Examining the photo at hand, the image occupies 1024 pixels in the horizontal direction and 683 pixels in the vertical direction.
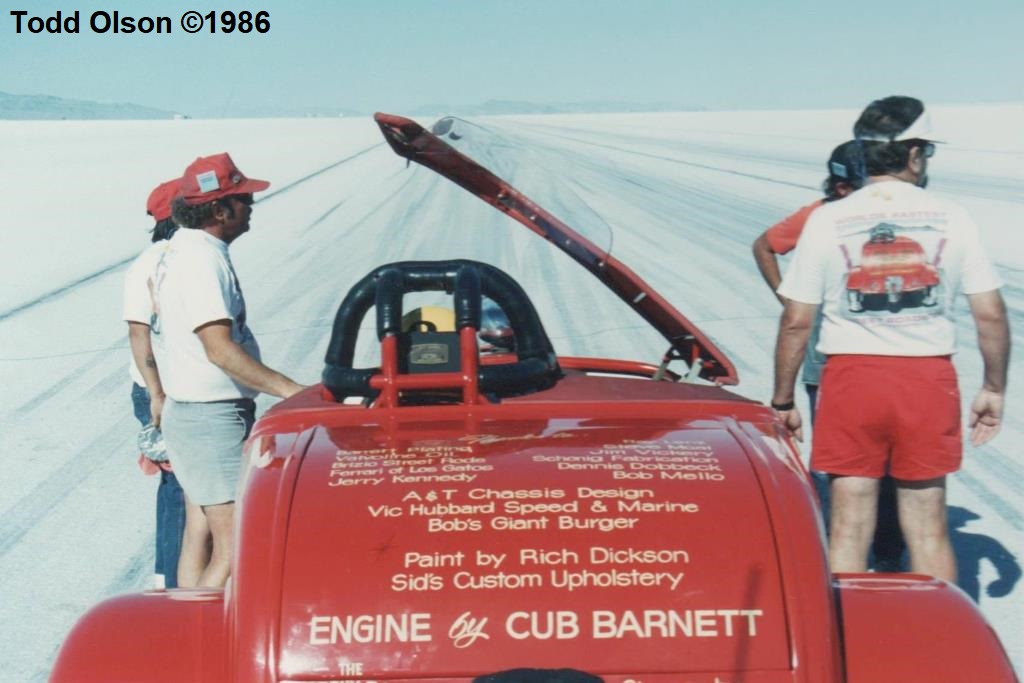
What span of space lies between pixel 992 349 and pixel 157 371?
9.69 feet

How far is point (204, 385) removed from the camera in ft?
13.6

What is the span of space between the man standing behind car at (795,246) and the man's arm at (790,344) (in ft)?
1.90

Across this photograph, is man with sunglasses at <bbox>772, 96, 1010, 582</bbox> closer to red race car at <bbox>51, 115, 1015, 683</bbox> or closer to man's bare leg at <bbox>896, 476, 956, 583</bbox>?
man's bare leg at <bbox>896, 476, 956, 583</bbox>

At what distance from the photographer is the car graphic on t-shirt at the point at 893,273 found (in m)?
3.81

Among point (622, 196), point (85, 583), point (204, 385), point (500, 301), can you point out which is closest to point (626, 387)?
point (500, 301)

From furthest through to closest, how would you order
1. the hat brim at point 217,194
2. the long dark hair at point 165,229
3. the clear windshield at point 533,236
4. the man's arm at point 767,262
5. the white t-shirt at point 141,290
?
1. the man's arm at point 767,262
2. the long dark hair at point 165,229
3. the white t-shirt at point 141,290
4. the clear windshield at point 533,236
5. the hat brim at point 217,194

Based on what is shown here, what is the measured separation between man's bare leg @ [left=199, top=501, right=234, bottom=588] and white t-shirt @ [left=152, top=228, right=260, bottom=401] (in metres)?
0.36

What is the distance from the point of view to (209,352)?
4004 millimetres

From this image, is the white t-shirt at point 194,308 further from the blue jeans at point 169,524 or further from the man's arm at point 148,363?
the blue jeans at point 169,524

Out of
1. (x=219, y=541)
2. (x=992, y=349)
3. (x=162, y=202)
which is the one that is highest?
(x=162, y=202)

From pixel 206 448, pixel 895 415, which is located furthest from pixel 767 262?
pixel 206 448

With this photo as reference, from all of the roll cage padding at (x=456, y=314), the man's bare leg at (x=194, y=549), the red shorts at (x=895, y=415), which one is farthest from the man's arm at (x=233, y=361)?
the red shorts at (x=895, y=415)

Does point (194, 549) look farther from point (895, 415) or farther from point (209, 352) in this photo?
point (895, 415)

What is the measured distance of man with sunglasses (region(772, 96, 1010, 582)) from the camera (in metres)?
3.81
